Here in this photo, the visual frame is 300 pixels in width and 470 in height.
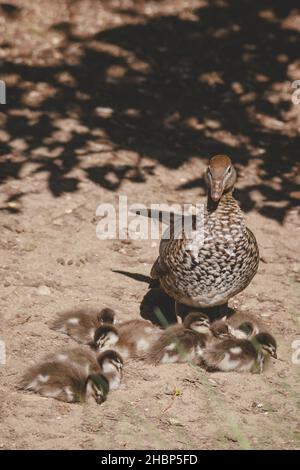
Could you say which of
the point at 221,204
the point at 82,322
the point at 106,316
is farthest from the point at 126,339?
the point at 221,204

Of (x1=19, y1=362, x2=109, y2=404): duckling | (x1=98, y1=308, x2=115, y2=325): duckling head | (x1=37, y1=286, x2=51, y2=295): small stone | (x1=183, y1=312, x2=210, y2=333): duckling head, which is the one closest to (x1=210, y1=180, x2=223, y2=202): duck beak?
(x1=183, y1=312, x2=210, y2=333): duckling head

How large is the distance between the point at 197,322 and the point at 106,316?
2.49 ft

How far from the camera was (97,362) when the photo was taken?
6430 millimetres

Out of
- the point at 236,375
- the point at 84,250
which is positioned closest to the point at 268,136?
the point at 84,250

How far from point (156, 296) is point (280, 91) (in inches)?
201

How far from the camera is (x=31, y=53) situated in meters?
12.1

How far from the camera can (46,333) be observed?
274 inches

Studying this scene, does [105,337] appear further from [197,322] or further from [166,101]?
[166,101]

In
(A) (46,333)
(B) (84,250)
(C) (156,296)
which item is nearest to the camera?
(A) (46,333)

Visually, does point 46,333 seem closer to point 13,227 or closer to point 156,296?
point 156,296

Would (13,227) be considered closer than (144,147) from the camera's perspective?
Yes

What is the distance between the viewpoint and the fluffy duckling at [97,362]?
6297 millimetres

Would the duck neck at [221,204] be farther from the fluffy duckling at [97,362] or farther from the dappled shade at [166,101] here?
the dappled shade at [166,101]

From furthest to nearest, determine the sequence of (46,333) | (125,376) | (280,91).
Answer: (280,91)
(46,333)
(125,376)
